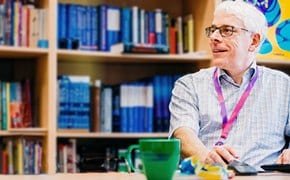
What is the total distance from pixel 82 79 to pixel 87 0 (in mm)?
529

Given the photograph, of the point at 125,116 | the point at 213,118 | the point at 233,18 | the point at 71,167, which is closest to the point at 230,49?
the point at 233,18

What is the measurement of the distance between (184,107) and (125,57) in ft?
3.27

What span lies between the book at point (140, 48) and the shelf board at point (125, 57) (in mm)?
28

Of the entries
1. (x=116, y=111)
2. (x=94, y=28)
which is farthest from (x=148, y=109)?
(x=94, y=28)

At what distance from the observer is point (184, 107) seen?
224 centimetres

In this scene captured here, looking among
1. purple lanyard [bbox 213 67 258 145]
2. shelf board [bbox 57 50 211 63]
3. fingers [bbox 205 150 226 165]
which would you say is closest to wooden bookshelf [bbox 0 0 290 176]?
shelf board [bbox 57 50 211 63]

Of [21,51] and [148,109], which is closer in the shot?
[21,51]

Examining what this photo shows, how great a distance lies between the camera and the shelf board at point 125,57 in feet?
10.1

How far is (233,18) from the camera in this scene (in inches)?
91.7

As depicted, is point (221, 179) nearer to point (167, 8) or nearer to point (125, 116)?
point (125, 116)

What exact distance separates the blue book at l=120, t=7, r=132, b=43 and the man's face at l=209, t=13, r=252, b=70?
90 centimetres

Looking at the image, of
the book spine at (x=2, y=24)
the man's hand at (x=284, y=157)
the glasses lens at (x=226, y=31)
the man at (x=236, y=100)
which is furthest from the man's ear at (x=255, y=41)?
the book spine at (x=2, y=24)

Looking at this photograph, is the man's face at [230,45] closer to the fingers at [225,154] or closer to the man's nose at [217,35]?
the man's nose at [217,35]

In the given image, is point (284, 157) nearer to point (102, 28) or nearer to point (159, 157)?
point (159, 157)
